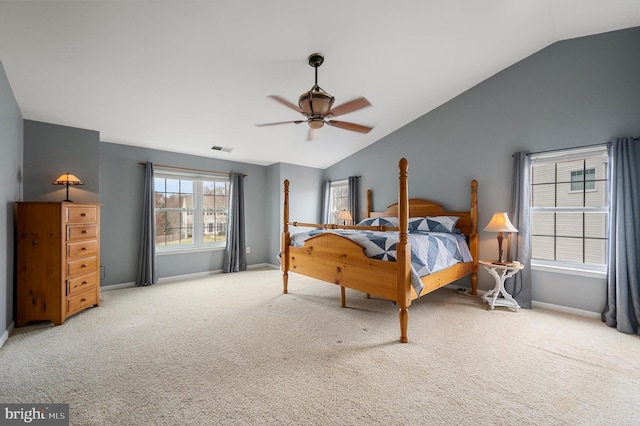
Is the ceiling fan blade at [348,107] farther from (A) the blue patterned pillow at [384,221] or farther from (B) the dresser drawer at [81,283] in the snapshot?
(B) the dresser drawer at [81,283]

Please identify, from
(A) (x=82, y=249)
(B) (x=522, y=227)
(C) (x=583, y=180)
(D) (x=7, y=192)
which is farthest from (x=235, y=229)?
(C) (x=583, y=180)

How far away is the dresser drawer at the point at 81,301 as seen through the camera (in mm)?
2787

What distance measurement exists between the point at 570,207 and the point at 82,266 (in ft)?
18.7

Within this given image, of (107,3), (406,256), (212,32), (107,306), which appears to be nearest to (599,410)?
(406,256)

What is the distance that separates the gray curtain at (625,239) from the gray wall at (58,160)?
6041 mm

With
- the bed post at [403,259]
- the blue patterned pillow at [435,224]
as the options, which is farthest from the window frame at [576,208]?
the bed post at [403,259]

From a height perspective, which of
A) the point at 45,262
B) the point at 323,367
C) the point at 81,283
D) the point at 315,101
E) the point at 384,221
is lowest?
the point at 323,367

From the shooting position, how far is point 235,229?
4961mm

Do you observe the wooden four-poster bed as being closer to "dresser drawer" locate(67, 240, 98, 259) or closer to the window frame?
the window frame

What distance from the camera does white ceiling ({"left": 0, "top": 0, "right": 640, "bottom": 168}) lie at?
80.4 inches

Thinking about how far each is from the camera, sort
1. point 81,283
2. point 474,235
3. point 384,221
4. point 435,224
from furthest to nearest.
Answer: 1. point 384,221
2. point 435,224
3. point 474,235
4. point 81,283

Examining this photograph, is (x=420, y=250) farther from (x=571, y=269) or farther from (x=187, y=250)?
(x=187, y=250)

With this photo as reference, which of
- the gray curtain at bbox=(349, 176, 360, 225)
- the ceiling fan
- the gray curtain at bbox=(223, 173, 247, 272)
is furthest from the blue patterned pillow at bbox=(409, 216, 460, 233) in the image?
the gray curtain at bbox=(223, 173, 247, 272)

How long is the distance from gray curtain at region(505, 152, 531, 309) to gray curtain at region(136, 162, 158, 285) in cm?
508
